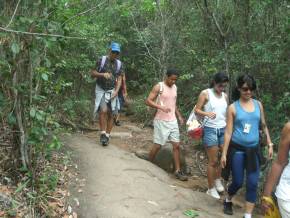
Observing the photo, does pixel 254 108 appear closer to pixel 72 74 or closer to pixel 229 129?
pixel 229 129

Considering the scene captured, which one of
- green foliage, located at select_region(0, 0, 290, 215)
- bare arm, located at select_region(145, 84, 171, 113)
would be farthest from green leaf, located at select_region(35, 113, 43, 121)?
bare arm, located at select_region(145, 84, 171, 113)

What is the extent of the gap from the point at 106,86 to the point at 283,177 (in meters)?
4.69

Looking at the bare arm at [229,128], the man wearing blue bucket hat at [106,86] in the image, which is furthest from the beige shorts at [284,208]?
the man wearing blue bucket hat at [106,86]

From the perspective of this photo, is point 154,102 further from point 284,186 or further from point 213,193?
point 284,186

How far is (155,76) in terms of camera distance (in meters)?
13.6

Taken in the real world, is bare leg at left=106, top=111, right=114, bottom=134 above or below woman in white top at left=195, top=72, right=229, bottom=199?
below

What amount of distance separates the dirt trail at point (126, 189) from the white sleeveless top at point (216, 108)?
1.11 meters

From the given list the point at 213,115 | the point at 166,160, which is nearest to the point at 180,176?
the point at 166,160

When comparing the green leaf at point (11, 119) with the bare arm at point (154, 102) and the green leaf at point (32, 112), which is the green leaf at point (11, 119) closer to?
the green leaf at point (32, 112)

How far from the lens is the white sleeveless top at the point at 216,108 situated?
6.80 metres

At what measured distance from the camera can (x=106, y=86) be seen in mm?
7992

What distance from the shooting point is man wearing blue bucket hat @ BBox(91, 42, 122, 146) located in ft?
26.1

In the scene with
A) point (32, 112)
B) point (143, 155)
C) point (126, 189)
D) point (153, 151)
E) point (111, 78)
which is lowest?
point (143, 155)

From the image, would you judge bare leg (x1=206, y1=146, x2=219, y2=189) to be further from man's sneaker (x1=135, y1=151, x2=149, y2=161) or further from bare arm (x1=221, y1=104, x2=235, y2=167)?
man's sneaker (x1=135, y1=151, x2=149, y2=161)
